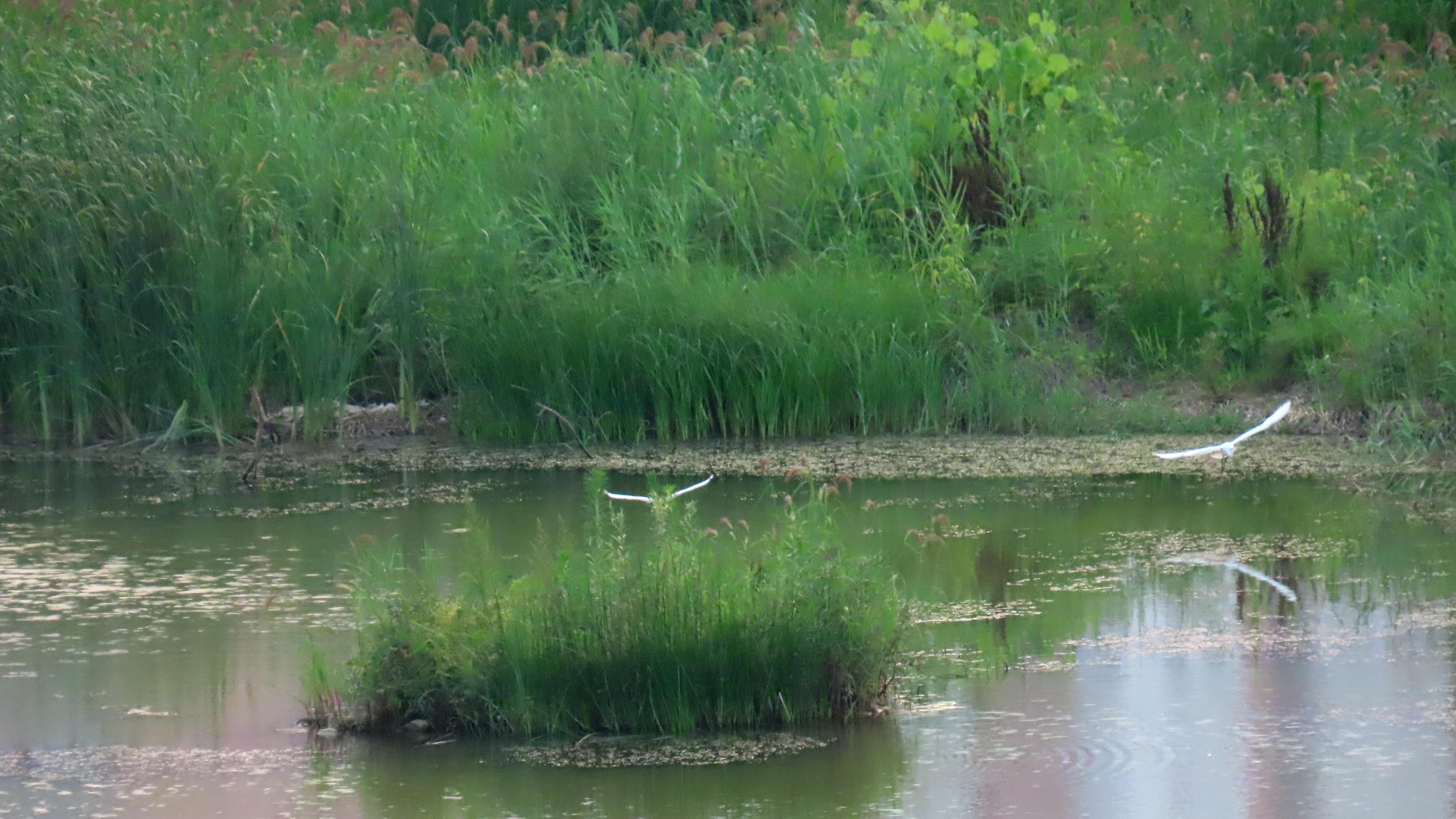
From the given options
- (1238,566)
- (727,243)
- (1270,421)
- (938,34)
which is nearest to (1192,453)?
(1270,421)

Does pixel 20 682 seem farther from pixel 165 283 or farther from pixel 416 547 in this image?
pixel 165 283

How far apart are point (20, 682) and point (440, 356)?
14.6ft

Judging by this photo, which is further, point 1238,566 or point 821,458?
point 821,458

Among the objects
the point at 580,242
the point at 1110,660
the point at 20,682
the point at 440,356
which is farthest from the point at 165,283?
the point at 1110,660

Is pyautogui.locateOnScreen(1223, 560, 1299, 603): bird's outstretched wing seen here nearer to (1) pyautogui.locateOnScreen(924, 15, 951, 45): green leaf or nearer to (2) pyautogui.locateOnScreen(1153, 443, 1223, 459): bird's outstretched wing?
(2) pyautogui.locateOnScreen(1153, 443, 1223, 459): bird's outstretched wing

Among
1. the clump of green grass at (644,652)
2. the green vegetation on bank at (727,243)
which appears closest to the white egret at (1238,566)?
the clump of green grass at (644,652)

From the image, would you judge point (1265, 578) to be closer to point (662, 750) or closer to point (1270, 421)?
point (1270, 421)

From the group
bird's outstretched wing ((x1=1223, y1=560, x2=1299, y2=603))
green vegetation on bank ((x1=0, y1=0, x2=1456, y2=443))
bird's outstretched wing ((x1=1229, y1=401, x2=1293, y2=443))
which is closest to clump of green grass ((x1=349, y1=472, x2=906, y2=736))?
bird's outstretched wing ((x1=1223, y1=560, x2=1299, y2=603))

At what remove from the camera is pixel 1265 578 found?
651cm

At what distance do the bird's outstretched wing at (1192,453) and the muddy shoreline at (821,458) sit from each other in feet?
0.31

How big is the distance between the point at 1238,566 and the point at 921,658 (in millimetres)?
1677

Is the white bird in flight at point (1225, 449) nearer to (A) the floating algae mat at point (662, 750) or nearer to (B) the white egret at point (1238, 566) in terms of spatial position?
(B) the white egret at point (1238, 566)

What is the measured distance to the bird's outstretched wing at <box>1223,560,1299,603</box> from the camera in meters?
6.26

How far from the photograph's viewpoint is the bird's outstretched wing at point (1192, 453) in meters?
7.47
